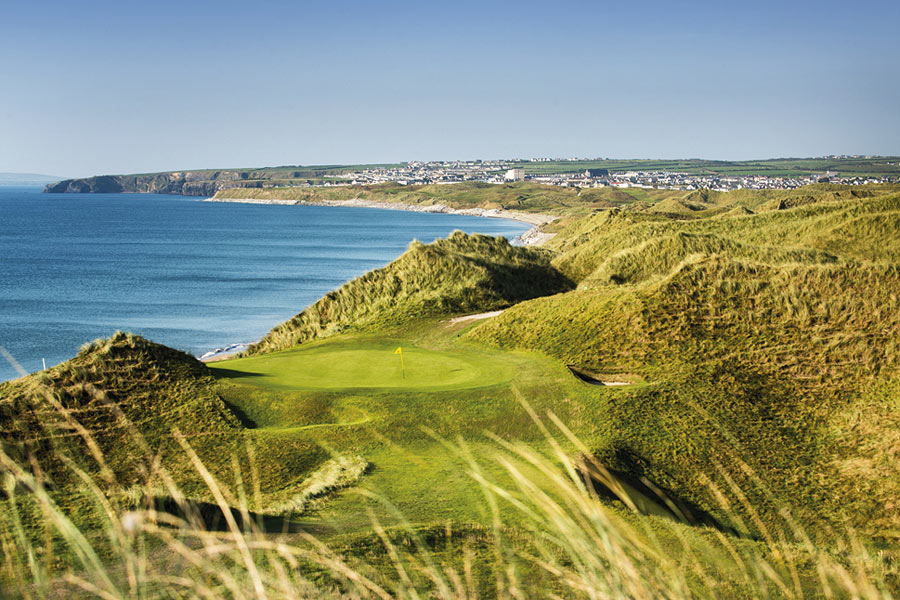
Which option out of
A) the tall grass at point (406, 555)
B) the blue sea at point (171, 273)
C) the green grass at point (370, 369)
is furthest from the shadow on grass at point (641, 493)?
the blue sea at point (171, 273)

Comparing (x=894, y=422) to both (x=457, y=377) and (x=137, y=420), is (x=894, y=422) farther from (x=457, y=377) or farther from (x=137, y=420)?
(x=137, y=420)

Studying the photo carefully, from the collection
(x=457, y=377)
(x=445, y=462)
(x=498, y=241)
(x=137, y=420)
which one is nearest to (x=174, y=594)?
(x=445, y=462)

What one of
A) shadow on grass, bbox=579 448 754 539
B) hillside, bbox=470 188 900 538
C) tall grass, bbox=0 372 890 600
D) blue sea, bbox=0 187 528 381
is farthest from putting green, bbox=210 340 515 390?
blue sea, bbox=0 187 528 381

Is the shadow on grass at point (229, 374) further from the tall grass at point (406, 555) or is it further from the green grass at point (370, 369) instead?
the tall grass at point (406, 555)

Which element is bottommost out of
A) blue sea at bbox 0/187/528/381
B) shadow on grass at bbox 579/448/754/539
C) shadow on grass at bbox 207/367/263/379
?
blue sea at bbox 0/187/528/381

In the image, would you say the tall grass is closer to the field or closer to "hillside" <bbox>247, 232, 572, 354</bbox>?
the field

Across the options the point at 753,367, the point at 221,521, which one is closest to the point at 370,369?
the point at 753,367
